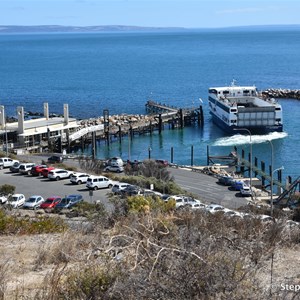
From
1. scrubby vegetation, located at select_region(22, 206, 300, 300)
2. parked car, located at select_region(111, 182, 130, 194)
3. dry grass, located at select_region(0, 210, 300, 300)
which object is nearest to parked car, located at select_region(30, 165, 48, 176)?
parked car, located at select_region(111, 182, 130, 194)

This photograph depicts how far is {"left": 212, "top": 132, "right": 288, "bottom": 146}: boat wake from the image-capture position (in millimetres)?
52062

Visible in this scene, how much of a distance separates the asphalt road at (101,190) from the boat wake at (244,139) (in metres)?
18.3

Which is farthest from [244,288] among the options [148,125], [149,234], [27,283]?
[148,125]

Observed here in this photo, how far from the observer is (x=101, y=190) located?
2645 cm

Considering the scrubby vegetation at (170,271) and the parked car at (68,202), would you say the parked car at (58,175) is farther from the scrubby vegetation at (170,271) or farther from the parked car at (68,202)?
the scrubby vegetation at (170,271)

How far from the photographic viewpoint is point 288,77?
109250mm

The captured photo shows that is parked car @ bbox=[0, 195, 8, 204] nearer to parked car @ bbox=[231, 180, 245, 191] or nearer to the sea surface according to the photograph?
parked car @ bbox=[231, 180, 245, 191]

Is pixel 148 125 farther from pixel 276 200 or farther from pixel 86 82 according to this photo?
pixel 86 82

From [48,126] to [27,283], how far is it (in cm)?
4272

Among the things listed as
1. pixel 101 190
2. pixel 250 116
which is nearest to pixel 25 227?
pixel 101 190

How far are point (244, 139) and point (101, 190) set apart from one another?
2956 cm

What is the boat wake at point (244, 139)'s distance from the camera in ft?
171

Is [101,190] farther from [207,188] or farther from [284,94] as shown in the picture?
[284,94]

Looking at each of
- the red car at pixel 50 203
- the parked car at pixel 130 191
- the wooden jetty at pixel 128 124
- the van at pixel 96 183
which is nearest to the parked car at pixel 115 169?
the van at pixel 96 183
